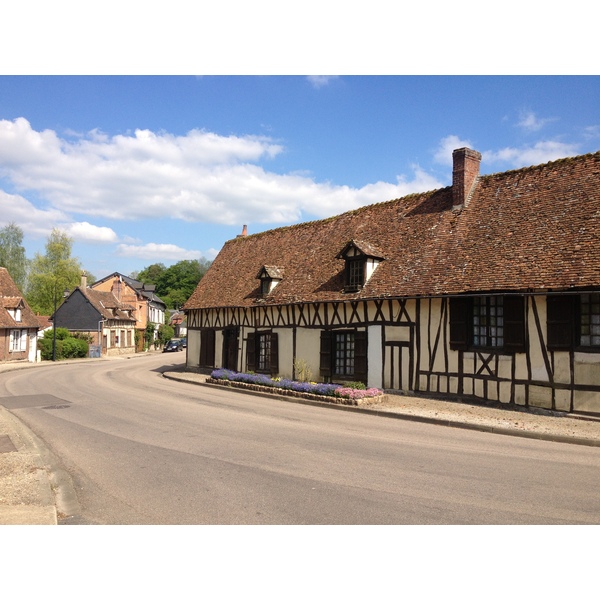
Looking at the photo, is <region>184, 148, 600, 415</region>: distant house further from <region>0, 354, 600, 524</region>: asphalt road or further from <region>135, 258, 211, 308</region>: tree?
<region>135, 258, 211, 308</region>: tree

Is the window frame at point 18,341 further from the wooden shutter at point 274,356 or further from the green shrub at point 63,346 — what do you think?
the wooden shutter at point 274,356

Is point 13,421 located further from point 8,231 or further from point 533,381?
point 8,231

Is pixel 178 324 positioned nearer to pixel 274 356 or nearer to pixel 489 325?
pixel 274 356

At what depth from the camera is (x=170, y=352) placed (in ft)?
169

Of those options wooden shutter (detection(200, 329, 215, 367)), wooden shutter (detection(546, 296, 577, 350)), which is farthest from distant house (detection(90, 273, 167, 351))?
wooden shutter (detection(546, 296, 577, 350))

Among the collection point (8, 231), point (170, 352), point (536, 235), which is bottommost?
point (170, 352)

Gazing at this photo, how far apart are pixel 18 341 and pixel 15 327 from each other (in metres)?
1.71

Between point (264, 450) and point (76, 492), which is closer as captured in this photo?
point (76, 492)

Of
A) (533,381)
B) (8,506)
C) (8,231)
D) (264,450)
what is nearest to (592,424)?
(533,381)

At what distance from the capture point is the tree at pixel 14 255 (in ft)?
192

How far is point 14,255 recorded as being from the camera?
59531mm

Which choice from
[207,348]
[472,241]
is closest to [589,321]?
[472,241]

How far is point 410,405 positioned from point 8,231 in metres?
59.7

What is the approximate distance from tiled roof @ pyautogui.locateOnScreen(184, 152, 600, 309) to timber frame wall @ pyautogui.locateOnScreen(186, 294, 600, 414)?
571 mm
